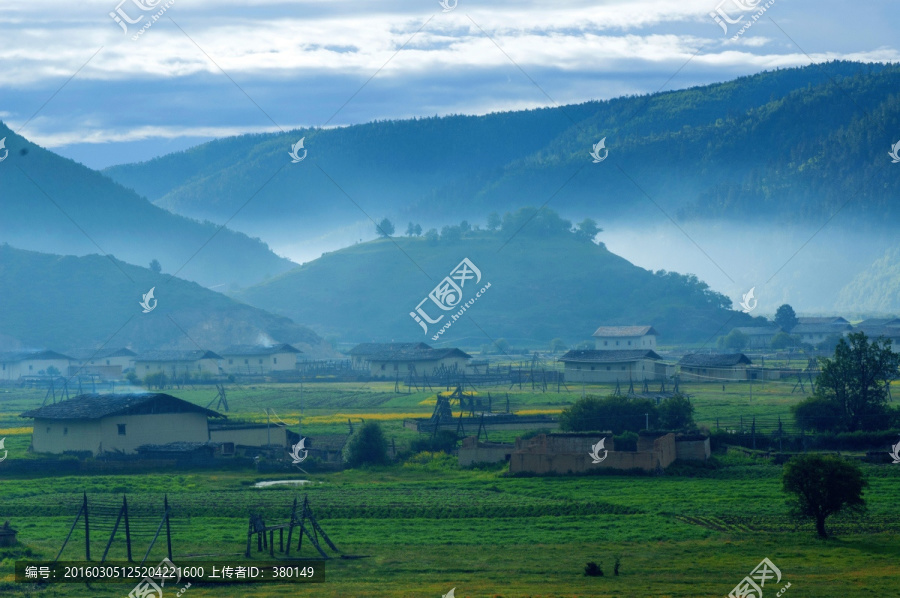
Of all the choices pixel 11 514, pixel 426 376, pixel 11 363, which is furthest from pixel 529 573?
pixel 11 363

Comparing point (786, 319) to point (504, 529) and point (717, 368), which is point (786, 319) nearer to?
point (717, 368)

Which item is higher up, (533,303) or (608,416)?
(533,303)

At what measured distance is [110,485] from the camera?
4203 centimetres

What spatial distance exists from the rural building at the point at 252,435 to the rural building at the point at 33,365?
7154cm

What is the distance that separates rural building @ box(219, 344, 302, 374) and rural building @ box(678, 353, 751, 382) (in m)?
42.8

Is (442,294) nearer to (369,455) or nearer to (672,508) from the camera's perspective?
(369,455)

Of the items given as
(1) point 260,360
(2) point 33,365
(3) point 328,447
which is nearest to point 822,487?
(3) point 328,447

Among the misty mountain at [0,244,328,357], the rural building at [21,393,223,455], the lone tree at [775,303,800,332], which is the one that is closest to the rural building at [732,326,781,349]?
the lone tree at [775,303,800,332]

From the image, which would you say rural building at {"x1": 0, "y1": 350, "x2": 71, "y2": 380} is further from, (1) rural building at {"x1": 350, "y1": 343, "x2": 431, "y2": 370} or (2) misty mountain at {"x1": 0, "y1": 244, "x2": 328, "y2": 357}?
(1) rural building at {"x1": 350, "y1": 343, "x2": 431, "y2": 370}

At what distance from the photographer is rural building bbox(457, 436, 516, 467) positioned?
45906 millimetres

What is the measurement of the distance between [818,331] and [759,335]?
7.48 m

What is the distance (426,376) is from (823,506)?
2504 inches

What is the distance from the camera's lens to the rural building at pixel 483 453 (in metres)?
45.9

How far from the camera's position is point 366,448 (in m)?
47.1
